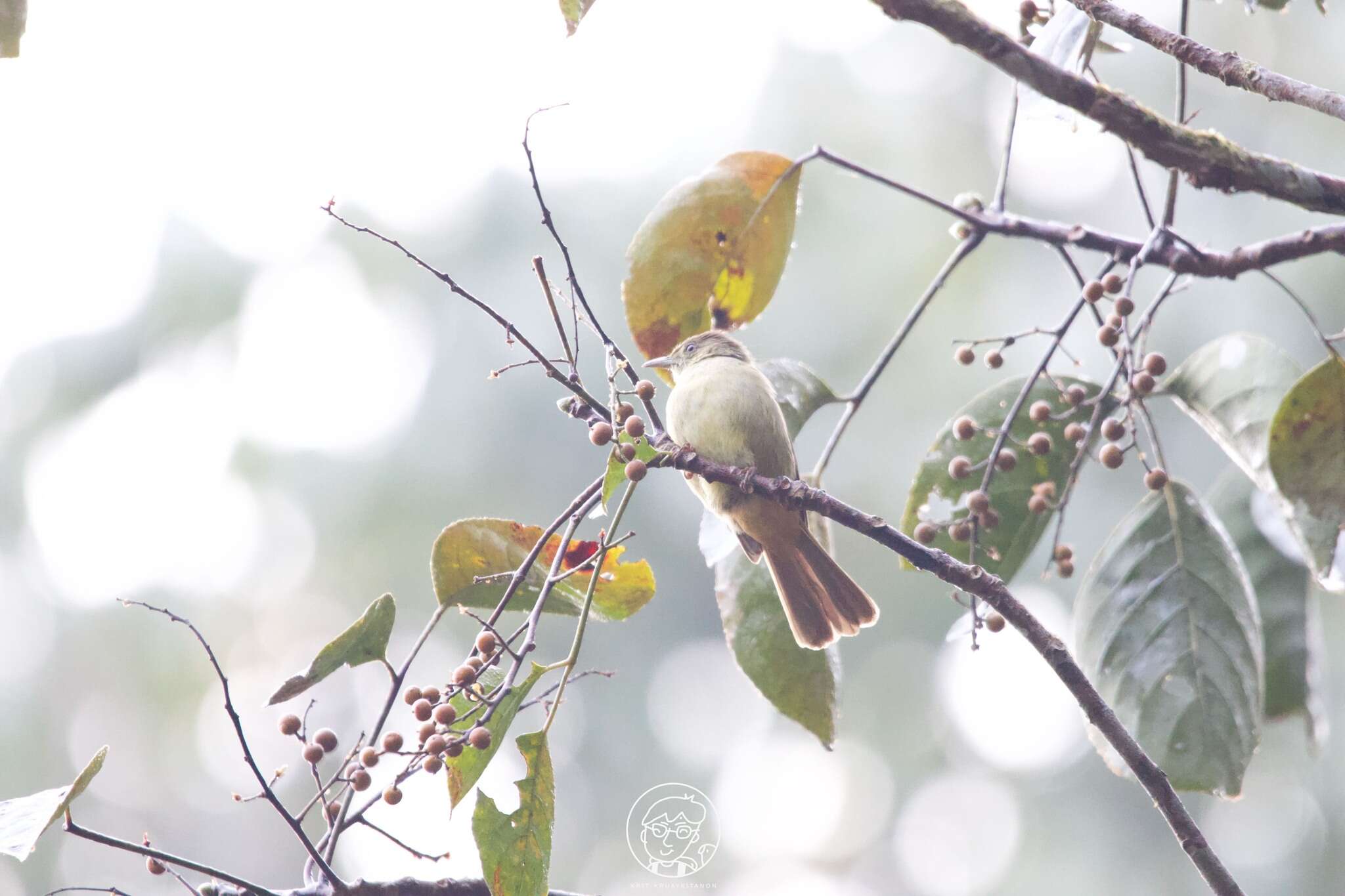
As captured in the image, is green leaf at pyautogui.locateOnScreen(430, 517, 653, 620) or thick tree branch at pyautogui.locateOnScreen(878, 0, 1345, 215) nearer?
thick tree branch at pyautogui.locateOnScreen(878, 0, 1345, 215)

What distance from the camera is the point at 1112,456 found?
220 cm

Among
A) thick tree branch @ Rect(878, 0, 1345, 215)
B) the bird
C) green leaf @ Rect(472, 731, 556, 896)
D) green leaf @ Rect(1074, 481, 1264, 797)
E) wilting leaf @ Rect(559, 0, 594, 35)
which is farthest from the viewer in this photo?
the bird

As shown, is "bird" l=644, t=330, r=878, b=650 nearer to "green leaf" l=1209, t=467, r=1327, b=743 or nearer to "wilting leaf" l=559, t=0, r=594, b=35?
"wilting leaf" l=559, t=0, r=594, b=35

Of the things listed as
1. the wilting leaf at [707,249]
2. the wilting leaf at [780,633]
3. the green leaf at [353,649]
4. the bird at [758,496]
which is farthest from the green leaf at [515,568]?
the wilting leaf at [707,249]

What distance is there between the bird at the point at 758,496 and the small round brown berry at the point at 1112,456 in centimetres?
58

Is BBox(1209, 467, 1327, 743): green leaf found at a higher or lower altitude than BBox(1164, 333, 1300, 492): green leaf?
lower

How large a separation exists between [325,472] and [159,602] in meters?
2.00

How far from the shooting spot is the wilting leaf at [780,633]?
2.20 metres

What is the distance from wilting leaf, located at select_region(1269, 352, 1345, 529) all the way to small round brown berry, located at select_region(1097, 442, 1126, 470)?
13.1 inches

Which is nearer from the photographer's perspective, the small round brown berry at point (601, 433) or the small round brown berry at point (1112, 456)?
the small round brown berry at point (601, 433)

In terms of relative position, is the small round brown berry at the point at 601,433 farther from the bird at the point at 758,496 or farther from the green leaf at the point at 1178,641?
the green leaf at the point at 1178,641

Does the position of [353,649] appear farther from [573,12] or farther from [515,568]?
[573,12]

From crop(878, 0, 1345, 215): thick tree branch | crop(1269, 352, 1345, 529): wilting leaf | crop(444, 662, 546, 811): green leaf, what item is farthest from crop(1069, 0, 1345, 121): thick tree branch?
crop(444, 662, 546, 811): green leaf

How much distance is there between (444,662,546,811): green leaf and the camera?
5.59 feet
